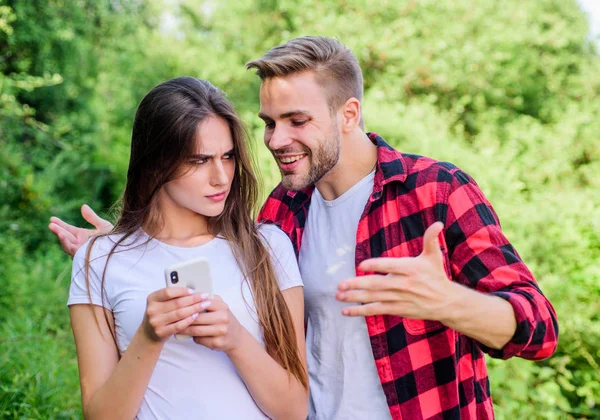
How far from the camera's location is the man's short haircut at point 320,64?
2.48 m

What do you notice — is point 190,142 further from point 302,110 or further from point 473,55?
point 473,55

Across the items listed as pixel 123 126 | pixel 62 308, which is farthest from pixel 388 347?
pixel 123 126

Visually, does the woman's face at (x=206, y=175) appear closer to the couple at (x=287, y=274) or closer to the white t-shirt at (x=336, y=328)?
the couple at (x=287, y=274)

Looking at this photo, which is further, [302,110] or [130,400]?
[302,110]

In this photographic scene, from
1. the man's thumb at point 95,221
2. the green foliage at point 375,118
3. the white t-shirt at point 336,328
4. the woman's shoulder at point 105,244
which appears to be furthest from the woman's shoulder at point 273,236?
the green foliage at point 375,118

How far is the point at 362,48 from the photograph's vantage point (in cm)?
1051

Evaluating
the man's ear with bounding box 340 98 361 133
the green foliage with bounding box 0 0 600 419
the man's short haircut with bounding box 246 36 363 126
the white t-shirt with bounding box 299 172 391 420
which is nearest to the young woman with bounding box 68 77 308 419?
the white t-shirt with bounding box 299 172 391 420

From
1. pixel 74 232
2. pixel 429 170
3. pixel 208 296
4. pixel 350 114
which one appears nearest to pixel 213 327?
pixel 208 296

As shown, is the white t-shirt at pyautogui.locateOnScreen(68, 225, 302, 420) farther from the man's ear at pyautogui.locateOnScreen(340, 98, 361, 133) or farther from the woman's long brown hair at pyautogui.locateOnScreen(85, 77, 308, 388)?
the man's ear at pyautogui.locateOnScreen(340, 98, 361, 133)

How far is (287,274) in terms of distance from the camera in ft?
7.34

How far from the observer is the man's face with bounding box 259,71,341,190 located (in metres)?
2.45

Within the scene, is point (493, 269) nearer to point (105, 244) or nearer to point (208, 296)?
point (208, 296)

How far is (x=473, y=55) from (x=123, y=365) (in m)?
10.3

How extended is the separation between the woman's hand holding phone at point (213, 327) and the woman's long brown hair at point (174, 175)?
0.28 m
